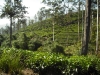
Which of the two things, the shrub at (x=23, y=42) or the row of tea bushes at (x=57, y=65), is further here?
the shrub at (x=23, y=42)

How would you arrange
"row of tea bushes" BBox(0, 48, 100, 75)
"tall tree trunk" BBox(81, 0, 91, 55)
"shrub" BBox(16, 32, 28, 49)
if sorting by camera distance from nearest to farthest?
"row of tea bushes" BBox(0, 48, 100, 75) < "tall tree trunk" BBox(81, 0, 91, 55) < "shrub" BBox(16, 32, 28, 49)

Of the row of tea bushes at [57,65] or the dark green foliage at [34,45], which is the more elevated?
the row of tea bushes at [57,65]

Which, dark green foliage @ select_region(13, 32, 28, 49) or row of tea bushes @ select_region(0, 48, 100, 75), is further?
dark green foliage @ select_region(13, 32, 28, 49)

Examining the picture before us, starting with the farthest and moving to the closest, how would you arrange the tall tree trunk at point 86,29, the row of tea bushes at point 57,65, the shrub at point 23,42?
the shrub at point 23,42, the tall tree trunk at point 86,29, the row of tea bushes at point 57,65

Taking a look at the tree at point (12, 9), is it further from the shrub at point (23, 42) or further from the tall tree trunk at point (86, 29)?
the tall tree trunk at point (86, 29)

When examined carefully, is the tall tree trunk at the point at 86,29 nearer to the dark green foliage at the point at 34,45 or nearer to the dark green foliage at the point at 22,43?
the dark green foliage at the point at 34,45

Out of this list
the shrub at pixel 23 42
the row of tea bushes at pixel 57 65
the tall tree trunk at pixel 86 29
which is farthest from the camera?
the shrub at pixel 23 42

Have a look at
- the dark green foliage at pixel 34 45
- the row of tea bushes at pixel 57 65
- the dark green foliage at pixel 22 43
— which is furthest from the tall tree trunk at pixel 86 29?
the dark green foliage at pixel 22 43

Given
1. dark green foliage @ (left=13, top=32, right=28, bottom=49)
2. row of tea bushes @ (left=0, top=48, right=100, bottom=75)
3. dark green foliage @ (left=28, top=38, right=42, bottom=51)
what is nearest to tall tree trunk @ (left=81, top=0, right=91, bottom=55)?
row of tea bushes @ (left=0, top=48, right=100, bottom=75)

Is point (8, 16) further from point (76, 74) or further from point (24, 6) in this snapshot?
point (76, 74)

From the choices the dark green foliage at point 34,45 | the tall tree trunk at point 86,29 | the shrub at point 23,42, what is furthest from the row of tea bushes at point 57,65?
the shrub at point 23,42

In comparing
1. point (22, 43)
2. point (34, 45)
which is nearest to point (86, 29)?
Answer: point (34, 45)

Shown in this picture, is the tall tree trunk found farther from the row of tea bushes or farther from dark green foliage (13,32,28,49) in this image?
dark green foliage (13,32,28,49)

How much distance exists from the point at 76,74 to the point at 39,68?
4.72 ft
